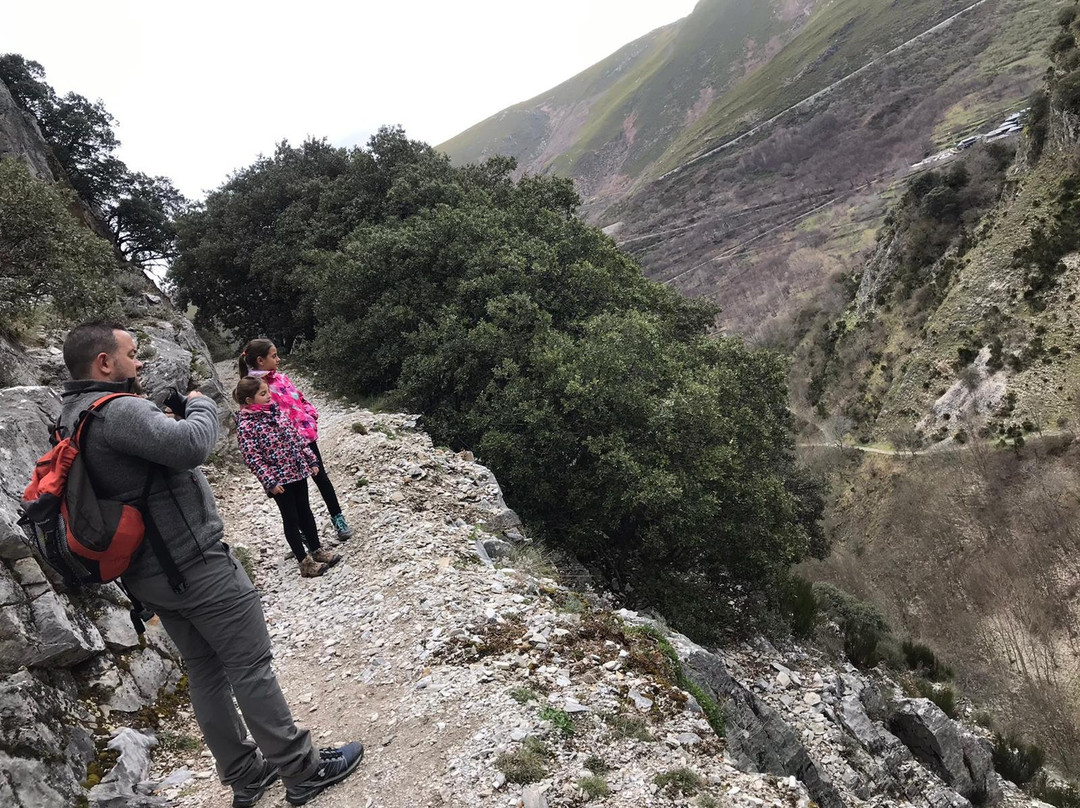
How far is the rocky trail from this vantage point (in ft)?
15.5

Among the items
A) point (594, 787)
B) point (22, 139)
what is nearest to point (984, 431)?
point (594, 787)

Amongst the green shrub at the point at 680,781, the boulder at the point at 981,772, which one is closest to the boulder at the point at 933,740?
the boulder at the point at 981,772

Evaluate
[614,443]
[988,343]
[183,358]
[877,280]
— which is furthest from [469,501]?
[877,280]

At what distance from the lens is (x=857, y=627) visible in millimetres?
19312

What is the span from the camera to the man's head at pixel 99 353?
353 centimetres

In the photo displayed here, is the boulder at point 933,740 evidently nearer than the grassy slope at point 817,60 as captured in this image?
Yes

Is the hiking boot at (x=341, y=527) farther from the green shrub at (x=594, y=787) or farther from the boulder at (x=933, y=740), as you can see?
the boulder at (x=933, y=740)

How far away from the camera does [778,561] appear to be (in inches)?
520

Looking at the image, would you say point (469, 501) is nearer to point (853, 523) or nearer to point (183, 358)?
point (183, 358)

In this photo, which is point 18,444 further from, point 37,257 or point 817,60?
point 817,60

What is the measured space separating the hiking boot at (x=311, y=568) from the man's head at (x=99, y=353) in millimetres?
5141

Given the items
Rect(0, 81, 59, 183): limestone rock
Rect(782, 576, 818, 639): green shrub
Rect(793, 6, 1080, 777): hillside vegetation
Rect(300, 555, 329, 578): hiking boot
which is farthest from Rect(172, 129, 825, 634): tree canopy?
Rect(793, 6, 1080, 777): hillside vegetation

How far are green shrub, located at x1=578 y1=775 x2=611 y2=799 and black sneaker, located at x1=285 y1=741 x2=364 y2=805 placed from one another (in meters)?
1.72

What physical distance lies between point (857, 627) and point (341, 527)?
17501 millimetres
